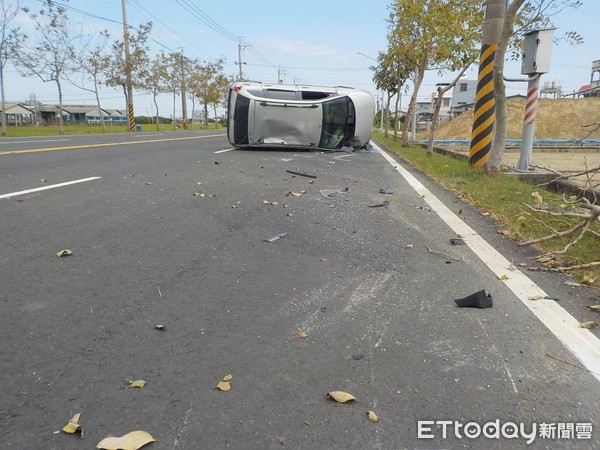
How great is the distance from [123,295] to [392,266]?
6.38 ft

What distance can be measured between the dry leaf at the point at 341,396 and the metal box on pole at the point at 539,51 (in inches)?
342

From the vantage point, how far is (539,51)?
28.2 feet

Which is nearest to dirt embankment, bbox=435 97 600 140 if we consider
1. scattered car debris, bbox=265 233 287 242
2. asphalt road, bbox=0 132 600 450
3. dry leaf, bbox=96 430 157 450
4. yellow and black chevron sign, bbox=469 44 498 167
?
yellow and black chevron sign, bbox=469 44 498 167

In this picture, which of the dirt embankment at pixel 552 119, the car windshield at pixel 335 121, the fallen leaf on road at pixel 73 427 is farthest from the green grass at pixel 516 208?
the dirt embankment at pixel 552 119

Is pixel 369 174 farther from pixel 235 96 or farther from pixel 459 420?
pixel 459 420

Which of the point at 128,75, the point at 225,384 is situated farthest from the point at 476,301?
the point at 128,75

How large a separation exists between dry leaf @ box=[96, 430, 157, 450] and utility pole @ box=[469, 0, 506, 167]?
866 cm

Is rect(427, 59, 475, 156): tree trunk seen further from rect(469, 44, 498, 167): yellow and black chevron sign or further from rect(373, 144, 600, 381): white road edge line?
rect(373, 144, 600, 381): white road edge line

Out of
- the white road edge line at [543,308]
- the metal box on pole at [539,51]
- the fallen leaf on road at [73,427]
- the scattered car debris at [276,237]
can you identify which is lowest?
the fallen leaf on road at [73,427]

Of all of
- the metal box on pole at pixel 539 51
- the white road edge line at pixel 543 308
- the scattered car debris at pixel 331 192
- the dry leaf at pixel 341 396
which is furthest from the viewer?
the metal box on pole at pixel 539 51

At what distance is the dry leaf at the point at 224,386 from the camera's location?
199 cm

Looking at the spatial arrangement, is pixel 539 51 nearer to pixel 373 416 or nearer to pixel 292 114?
pixel 292 114

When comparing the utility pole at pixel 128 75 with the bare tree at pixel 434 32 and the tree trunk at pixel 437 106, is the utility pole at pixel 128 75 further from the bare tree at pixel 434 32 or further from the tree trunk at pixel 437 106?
the tree trunk at pixel 437 106

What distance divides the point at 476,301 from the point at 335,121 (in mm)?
11539
